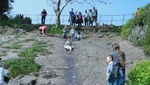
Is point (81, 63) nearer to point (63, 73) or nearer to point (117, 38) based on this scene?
point (63, 73)

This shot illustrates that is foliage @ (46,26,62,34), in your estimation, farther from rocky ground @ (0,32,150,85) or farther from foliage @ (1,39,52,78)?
foliage @ (1,39,52,78)

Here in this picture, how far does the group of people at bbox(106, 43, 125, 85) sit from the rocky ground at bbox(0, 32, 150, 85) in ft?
10.4

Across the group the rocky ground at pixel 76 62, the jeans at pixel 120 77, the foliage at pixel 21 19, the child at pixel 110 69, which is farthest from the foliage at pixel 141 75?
the foliage at pixel 21 19

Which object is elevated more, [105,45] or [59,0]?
[59,0]

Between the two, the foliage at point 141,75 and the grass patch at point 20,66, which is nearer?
the foliage at point 141,75

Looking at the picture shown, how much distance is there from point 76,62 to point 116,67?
7.62m

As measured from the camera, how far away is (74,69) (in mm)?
17594

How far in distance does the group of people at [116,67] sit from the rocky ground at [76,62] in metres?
3.17

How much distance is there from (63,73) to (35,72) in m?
1.27

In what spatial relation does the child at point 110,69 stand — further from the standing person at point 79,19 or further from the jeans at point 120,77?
the standing person at point 79,19

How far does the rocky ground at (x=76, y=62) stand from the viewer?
15539 millimetres

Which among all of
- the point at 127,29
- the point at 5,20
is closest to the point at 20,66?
the point at 127,29

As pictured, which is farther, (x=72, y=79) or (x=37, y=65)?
(x=37, y=65)

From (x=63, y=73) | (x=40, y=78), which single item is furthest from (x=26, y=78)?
(x=63, y=73)
